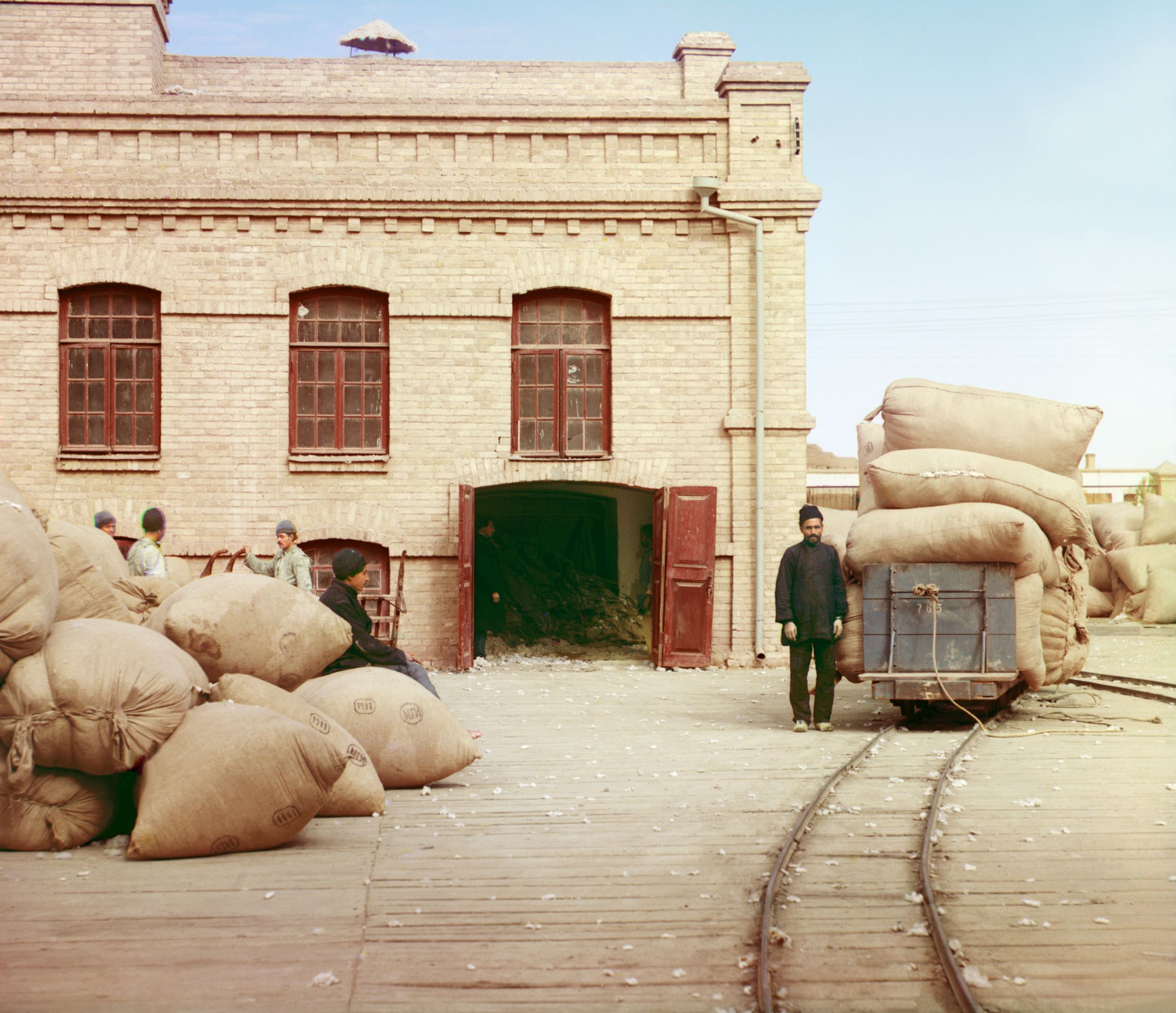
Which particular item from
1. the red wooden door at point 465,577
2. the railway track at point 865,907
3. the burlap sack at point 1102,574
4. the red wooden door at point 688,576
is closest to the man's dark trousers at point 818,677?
the railway track at point 865,907

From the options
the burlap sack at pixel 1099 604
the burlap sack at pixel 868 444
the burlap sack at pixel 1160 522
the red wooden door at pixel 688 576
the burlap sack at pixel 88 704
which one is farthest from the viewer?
the burlap sack at pixel 1099 604

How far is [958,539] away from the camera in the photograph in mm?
9734

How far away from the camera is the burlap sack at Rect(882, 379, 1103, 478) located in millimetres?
10531

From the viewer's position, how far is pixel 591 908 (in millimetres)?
4883

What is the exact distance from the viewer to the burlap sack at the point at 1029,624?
32.0 ft

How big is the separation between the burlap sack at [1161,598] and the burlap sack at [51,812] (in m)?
20.8

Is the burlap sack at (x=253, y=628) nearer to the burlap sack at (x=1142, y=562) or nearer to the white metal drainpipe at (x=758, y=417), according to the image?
the white metal drainpipe at (x=758, y=417)

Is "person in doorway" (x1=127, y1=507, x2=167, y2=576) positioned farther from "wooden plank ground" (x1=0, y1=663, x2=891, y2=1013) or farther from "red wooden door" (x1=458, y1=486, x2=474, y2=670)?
"red wooden door" (x1=458, y1=486, x2=474, y2=670)

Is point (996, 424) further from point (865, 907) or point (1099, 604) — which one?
point (1099, 604)

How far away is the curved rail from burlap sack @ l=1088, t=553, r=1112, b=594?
657 inches

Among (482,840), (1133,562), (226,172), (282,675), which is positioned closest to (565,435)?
(226,172)

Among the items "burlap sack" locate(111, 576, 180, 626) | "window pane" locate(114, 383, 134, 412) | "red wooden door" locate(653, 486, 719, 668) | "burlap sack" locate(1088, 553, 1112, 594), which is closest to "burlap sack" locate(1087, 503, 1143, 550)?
"burlap sack" locate(1088, 553, 1112, 594)

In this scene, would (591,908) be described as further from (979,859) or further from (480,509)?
(480,509)

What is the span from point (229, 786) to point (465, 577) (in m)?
9.15
